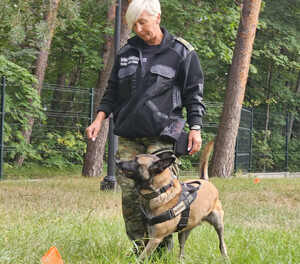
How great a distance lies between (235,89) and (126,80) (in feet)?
33.6

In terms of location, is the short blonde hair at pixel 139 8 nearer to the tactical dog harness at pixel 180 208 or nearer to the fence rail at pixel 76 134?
the tactical dog harness at pixel 180 208

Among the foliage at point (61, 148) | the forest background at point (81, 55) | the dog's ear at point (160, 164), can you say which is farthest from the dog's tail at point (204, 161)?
the foliage at point (61, 148)

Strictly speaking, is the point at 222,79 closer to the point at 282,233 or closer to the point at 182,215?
the point at 282,233

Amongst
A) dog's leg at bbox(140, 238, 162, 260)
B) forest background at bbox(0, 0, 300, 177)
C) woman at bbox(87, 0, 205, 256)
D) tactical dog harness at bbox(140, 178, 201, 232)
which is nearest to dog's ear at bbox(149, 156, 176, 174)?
tactical dog harness at bbox(140, 178, 201, 232)

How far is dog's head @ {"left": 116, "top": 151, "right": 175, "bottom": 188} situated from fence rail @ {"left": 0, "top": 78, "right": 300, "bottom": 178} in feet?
32.2

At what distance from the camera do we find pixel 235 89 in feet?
45.3

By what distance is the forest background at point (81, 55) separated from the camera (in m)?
11.6

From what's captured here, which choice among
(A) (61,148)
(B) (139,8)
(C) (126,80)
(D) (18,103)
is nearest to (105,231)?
(C) (126,80)

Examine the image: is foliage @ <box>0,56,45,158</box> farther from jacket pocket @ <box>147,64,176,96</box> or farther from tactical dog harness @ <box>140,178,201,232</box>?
tactical dog harness @ <box>140,178,201,232</box>

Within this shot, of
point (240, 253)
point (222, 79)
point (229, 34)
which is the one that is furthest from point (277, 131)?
point (240, 253)

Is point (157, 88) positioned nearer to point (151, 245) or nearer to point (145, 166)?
point (145, 166)

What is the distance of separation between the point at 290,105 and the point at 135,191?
72.3 ft

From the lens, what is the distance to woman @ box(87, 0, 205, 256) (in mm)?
3779

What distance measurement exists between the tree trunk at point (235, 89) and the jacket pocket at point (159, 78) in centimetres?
1004
